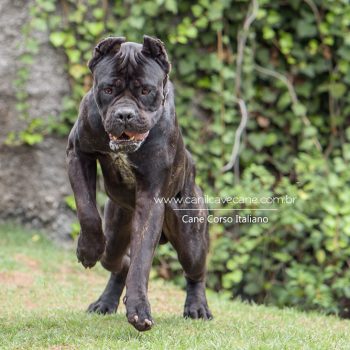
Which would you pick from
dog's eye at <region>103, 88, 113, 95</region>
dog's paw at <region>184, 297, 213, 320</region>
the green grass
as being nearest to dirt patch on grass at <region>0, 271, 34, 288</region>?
the green grass

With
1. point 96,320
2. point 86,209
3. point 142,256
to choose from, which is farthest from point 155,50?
point 96,320

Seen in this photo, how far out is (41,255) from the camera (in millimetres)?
8672

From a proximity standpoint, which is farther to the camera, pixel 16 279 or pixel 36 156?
pixel 36 156

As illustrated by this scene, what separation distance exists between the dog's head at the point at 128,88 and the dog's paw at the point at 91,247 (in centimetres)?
58

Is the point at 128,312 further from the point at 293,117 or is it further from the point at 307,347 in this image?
the point at 293,117

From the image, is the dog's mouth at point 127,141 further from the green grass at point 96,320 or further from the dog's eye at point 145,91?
the green grass at point 96,320

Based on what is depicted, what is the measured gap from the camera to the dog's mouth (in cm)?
473

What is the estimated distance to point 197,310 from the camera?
5.91m

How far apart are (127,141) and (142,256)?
68cm

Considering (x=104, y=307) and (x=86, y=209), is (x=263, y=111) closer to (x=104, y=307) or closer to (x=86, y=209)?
(x=104, y=307)

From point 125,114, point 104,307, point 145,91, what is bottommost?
point 104,307

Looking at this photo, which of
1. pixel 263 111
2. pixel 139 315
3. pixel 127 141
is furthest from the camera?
pixel 263 111

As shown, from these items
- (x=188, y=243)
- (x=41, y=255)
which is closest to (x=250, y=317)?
(x=188, y=243)

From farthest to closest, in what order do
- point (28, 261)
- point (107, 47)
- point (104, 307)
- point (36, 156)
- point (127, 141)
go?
point (36, 156), point (28, 261), point (104, 307), point (107, 47), point (127, 141)
